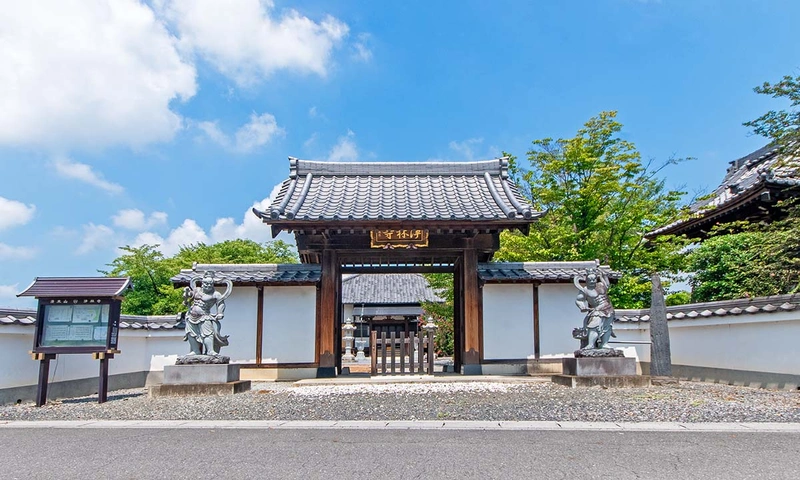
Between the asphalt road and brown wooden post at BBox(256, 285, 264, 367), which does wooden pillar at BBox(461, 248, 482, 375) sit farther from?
the asphalt road

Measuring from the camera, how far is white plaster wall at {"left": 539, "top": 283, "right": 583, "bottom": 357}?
38.3ft

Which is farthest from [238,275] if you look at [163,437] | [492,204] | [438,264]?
[163,437]

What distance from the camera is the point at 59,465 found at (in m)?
4.09

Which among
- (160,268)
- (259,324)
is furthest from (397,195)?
(160,268)

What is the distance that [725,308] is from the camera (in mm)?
9711

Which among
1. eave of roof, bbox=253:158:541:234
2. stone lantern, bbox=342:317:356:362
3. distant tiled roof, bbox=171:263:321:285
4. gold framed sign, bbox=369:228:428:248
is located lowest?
stone lantern, bbox=342:317:356:362

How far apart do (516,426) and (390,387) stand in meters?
4.24

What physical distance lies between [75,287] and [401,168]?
318 inches

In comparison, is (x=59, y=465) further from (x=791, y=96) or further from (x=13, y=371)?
(x=791, y=96)

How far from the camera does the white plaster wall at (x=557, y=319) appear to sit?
1169cm

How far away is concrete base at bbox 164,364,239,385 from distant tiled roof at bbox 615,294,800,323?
9.06 m

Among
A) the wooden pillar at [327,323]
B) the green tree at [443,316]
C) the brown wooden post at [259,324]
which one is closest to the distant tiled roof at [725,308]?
the wooden pillar at [327,323]

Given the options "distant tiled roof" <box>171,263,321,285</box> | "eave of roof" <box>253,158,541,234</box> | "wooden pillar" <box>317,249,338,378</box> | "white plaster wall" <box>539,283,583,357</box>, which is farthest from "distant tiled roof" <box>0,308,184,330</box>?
"white plaster wall" <box>539,283,583,357</box>

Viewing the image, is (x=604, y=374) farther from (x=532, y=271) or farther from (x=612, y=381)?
(x=532, y=271)
